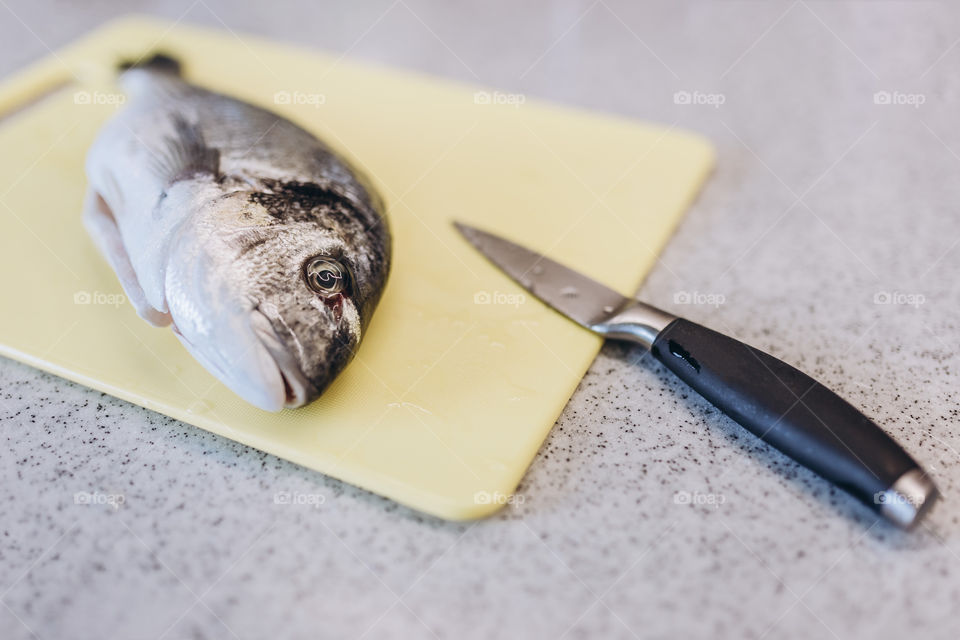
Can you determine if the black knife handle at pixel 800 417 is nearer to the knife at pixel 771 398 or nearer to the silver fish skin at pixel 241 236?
the knife at pixel 771 398

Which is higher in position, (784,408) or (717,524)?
(784,408)

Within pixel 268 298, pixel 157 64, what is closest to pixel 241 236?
pixel 268 298

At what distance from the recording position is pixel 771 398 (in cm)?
99

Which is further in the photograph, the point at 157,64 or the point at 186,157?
the point at 157,64

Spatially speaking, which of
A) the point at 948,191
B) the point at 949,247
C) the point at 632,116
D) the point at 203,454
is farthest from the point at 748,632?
the point at 632,116

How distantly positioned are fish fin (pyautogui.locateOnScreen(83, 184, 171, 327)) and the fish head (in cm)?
12

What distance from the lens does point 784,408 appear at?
3.20 feet

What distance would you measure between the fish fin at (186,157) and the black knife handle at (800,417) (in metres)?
0.78

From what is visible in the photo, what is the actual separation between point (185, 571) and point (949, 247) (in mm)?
1445

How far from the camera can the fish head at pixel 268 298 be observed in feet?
3.18

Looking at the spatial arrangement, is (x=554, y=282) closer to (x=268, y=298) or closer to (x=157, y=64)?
(x=268, y=298)

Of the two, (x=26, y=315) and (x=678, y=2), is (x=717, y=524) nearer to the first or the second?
(x=26, y=315)

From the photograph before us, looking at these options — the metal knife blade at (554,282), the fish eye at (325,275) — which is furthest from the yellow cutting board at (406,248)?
the fish eye at (325,275)

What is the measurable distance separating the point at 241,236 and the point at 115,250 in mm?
344
